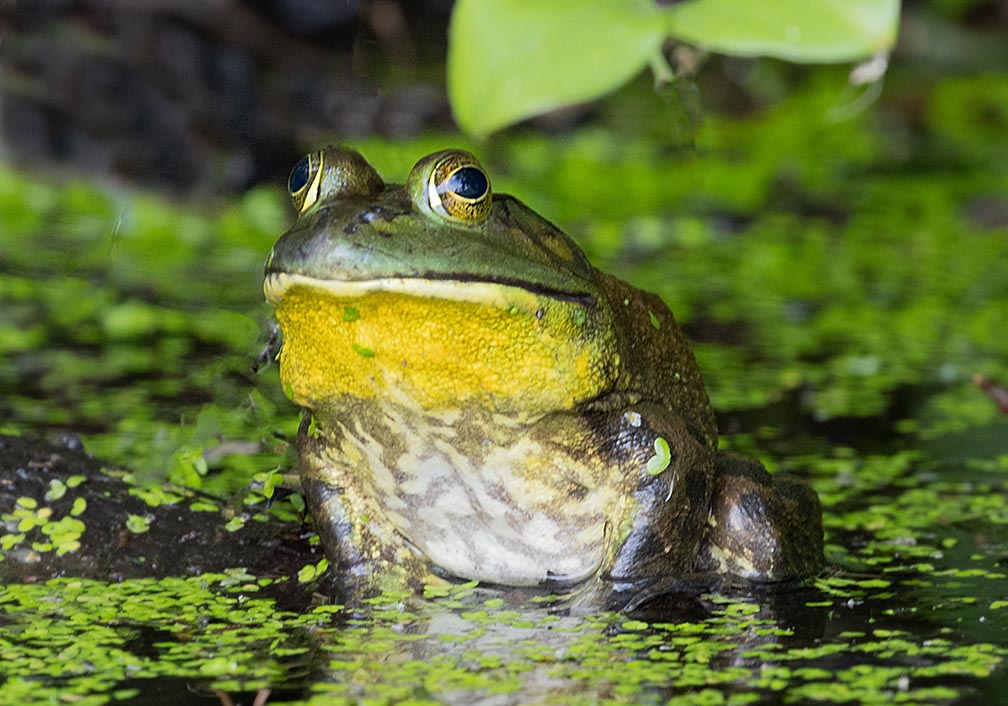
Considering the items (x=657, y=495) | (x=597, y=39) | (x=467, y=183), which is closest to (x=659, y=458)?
(x=657, y=495)

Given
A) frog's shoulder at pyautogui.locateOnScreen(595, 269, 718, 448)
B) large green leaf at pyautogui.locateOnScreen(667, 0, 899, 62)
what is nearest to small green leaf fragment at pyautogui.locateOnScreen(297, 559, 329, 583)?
frog's shoulder at pyautogui.locateOnScreen(595, 269, 718, 448)

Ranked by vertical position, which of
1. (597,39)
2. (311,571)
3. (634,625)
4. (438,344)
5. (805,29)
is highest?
(597,39)

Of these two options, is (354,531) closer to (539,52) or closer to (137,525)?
(137,525)

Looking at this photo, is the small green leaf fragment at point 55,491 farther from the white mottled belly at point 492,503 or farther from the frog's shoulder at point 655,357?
the frog's shoulder at point 655,357

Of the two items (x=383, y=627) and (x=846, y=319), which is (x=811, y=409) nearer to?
(x=846, y=319)

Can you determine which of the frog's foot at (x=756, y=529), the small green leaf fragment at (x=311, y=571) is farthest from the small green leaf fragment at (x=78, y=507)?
the frog's foot at (x=756, y=529)

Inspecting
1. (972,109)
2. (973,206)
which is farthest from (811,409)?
(972,109)

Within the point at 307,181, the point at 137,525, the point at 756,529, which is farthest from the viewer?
the point at 137,525
